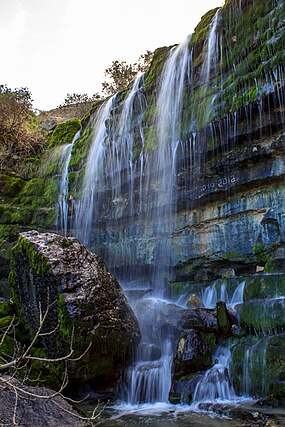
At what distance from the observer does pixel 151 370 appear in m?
7.87

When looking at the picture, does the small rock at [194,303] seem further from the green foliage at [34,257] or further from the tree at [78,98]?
the tree at [78,98]

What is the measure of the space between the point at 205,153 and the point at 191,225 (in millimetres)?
2116

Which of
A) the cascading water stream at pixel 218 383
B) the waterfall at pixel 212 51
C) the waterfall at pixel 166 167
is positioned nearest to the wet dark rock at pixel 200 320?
the cascading water stream at pixel 218 383

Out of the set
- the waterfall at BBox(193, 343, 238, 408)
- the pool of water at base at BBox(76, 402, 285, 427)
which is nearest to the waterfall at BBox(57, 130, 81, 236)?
the pool of water at base at BBox(76, 402, 285, 427)

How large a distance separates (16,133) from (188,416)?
1911cm

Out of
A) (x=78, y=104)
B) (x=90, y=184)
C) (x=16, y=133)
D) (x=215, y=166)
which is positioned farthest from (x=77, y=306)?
(x=78, y=104)

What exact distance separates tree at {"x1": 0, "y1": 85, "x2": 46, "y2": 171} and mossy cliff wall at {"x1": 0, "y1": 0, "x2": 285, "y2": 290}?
777cm

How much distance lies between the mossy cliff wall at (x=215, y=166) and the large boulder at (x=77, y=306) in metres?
3.46

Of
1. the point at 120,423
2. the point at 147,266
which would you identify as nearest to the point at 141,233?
the point at 147,266

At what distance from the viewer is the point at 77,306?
7.90 metres

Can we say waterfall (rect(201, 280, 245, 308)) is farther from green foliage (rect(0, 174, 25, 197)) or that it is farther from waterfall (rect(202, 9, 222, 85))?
green foliage (rect(0, 174, 25, 197))

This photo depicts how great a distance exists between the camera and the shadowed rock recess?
7.48 metres

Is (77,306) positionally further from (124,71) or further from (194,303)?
(124,71)

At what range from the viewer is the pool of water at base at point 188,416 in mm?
5556
